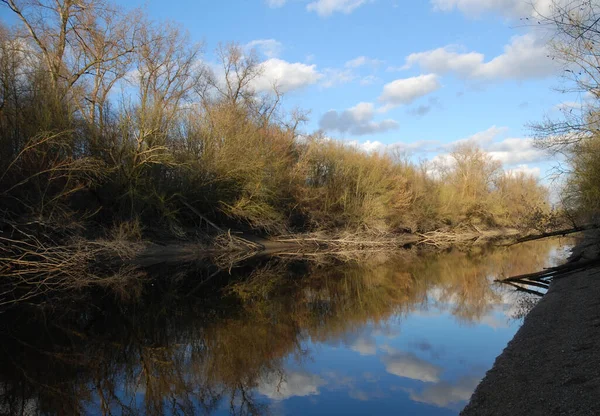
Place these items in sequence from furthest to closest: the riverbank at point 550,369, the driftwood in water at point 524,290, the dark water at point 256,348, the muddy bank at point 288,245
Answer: the muddy bank at point 288,245 → the driftwood in water at point 524,290 → the dark water at point 256,348 → the riverbank at point 550,369

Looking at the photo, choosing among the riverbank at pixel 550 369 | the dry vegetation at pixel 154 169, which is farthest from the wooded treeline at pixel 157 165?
the riverbank at pixel 550 369

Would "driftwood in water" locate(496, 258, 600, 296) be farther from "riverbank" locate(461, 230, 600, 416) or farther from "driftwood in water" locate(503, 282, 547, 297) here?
"riverbank" locate(461, 230, 600, 416)

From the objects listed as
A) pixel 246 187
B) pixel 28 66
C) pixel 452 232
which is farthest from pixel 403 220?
pixel 28 66

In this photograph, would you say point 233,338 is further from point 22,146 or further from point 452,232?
point 452,232

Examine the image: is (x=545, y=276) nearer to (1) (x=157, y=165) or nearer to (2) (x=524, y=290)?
(2) (x=524, y=290)

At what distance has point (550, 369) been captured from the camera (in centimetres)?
583

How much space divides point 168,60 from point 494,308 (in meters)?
25.6

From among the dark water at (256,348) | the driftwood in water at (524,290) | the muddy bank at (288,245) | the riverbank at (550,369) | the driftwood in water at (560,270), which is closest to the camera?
the riverbank at (550,369)

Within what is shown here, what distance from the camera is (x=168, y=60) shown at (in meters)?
29.7

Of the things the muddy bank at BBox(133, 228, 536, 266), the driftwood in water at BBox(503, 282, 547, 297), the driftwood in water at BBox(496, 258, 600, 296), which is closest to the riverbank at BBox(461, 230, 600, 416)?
the driftwood in water at BBox(503, 282, 547, 297)

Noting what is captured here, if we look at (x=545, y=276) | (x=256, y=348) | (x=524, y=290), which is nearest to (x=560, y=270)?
(x=545, y=276)

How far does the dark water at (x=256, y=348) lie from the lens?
6.28m

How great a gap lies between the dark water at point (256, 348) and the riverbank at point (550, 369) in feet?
2.18

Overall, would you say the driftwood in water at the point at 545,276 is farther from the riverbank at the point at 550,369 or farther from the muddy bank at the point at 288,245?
the muddy bank at the point at 288,245
